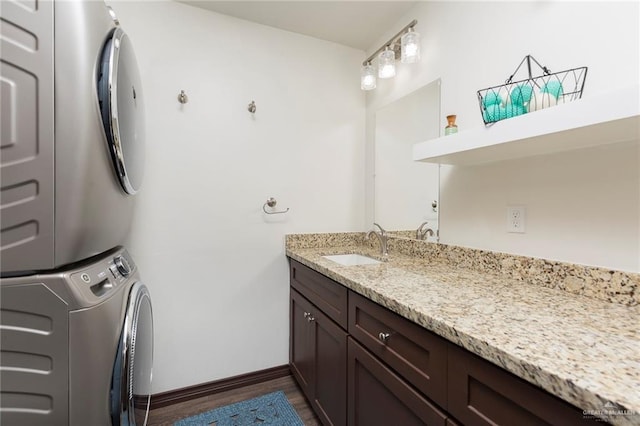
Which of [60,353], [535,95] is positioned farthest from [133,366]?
[535,95]

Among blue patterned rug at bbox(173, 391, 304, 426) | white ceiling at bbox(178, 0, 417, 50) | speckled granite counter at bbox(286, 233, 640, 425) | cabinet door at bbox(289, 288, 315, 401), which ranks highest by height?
white ceiling at bbox(178, 0, 417, 50)

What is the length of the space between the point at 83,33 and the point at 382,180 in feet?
A: 5.94

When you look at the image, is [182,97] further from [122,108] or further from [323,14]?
[323,14]

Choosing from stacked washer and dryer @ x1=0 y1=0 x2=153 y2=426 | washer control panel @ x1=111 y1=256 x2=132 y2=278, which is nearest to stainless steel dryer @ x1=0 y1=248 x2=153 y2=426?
stacked washer and dryer @ x1=0 y1=0 x2=153 y2=426

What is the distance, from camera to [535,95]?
3.22ft

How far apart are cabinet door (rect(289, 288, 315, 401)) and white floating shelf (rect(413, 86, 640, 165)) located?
3.82 feet

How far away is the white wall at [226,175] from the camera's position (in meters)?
1.69

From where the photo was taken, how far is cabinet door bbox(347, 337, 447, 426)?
0.83m

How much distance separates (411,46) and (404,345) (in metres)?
1.59

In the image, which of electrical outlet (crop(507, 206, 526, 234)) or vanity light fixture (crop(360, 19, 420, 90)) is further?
vanity light fixture (crop(360, 19, 420, 90))

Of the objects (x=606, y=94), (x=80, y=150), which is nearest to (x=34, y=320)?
(x=80, y=150)

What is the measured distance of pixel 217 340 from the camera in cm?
184

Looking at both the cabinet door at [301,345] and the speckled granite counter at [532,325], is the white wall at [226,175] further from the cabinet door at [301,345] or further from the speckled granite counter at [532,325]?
the speckled granite counter at [532,325]

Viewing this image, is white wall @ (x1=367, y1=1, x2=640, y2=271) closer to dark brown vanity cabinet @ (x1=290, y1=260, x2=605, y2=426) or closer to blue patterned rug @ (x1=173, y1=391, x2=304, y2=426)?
dark brown vanity cabinet @ (x1=290, y1=260, x2=605, y2=426)
